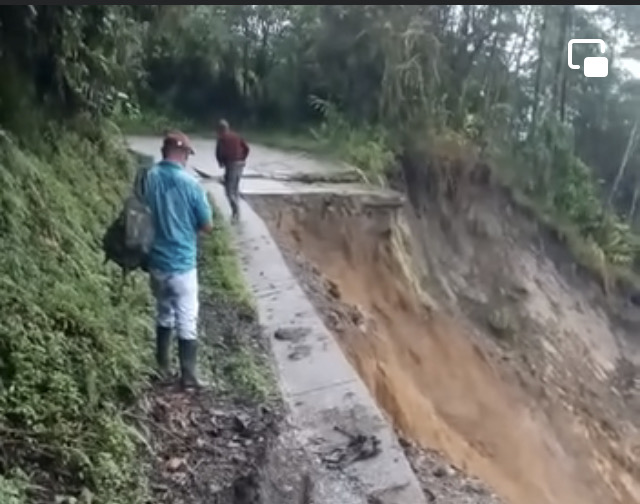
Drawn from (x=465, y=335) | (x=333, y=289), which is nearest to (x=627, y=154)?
(x=465, y=335)

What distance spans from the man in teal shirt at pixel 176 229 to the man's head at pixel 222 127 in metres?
0.18

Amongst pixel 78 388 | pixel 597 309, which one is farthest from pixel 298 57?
pixel 597 309

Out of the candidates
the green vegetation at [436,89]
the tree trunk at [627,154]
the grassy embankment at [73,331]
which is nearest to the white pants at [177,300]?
the grassy embankment at [73,331]

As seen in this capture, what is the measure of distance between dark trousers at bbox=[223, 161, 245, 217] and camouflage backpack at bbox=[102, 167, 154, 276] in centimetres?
32

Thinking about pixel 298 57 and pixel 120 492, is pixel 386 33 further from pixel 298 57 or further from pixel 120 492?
pixel 120 492

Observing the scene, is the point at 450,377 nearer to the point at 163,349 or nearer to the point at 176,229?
the point at 163,349

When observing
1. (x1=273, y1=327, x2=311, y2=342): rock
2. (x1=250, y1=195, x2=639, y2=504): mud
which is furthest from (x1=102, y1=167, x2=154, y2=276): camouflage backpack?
(x1=250, y1=195, x2=639, y2=504): mud

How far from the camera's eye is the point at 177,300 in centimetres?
206

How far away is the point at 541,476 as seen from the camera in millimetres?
2572

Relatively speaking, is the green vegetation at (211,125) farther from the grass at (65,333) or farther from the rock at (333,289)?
the rock at (333,289)

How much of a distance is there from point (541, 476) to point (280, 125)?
91 cm

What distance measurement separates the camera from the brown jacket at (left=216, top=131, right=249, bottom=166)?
2256 millimetres

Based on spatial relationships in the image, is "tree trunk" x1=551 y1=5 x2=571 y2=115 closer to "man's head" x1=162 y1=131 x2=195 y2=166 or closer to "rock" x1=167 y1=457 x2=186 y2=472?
"man's head" x1=162 y1=131 x2=195 y2=166

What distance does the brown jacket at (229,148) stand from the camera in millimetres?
2256
